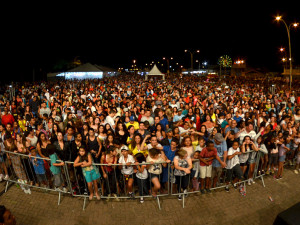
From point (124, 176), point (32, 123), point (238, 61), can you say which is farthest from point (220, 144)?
point (238, 61)

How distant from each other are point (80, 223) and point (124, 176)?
132cm

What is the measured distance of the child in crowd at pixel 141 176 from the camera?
4785 millimetres

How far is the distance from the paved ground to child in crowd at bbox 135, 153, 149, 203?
10.7 inches

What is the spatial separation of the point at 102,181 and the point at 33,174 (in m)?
1.84

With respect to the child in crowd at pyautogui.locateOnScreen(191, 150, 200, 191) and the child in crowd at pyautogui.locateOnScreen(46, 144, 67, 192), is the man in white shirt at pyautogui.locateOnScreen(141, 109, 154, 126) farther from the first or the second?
the child in crowd at pyautogui.locateOnScreen(46, 144, 67, 192)

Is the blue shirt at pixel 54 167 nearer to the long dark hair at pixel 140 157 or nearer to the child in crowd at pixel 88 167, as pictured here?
the child in crowd at pixel 88 167

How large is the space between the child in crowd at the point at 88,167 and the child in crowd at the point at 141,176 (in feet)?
3.22

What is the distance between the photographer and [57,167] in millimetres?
5082

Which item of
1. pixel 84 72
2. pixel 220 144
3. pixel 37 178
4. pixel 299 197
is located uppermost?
pixel 84 72

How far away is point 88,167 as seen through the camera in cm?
486

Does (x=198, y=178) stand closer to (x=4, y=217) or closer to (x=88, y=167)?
(x=88, y=167)

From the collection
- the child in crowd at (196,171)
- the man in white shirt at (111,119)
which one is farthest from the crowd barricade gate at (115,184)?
the man in white shirt at (111,119)

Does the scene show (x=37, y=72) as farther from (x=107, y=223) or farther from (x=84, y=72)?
(x=107, y=223)

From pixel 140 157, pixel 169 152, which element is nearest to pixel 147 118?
pixel 169 152
